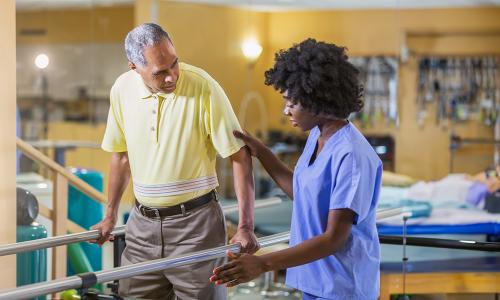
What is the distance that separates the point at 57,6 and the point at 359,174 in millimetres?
7111

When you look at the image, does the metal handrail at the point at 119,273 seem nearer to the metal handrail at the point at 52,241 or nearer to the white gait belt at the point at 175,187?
the white gait belt at the point at 175,187

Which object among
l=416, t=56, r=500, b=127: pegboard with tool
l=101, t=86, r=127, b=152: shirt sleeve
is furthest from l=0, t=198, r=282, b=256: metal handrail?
l=416, t=56, r=500, b=127: pegboard with tool

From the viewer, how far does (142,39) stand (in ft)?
9.63

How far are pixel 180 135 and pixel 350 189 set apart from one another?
827 millimetres

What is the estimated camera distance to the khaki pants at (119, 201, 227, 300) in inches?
120

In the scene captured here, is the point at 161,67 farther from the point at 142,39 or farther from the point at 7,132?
the point at 7,132

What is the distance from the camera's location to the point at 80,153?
8867 mm

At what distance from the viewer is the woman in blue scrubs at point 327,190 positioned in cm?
238

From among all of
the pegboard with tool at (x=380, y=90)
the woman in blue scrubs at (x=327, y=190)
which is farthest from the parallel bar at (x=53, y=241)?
the pegboard with tool at (x=380, y=90)

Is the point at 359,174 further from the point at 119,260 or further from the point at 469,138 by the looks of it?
the point at 469,138

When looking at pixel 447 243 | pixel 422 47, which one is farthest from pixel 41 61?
pixel 447 243

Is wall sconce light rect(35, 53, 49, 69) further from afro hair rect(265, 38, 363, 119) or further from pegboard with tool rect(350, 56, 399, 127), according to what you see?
afro hair rect(265, 38, 363, 119)

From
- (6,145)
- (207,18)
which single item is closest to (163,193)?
(6,145)

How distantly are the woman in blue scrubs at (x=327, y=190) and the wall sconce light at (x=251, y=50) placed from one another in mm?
6149
